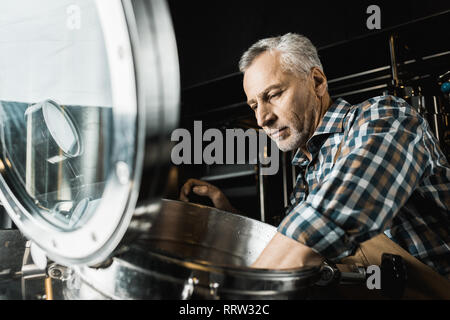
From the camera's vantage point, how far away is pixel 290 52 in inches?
49.2

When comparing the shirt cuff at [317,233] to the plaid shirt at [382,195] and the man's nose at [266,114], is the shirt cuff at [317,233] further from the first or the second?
the man's nose at [266,114]

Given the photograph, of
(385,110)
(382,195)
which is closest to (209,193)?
(385,110)

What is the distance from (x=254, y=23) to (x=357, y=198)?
1711 mm

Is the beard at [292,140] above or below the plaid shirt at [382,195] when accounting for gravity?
above

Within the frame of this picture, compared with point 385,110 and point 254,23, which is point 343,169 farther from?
point 254,23

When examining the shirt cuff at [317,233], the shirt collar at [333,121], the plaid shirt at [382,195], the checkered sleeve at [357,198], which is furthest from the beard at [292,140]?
the shirt cuff at [317,233]

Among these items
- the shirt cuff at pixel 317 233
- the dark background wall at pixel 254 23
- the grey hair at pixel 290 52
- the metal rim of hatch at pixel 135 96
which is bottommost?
the shirt cuff at pixel 317 233

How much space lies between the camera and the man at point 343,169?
586mm

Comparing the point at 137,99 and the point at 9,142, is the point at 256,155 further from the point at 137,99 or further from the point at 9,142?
the point at 137,99

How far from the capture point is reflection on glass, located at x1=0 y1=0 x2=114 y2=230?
433 mm

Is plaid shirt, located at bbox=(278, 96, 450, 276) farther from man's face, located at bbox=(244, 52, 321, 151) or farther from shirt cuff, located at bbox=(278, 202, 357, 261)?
man's face, located at bbox=(244, 52, 321, 151)

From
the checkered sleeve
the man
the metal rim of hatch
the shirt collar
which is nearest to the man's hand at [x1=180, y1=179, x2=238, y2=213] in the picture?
the man

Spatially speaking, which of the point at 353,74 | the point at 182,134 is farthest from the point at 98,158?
the point at 182,134

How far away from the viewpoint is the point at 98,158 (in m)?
0.42
